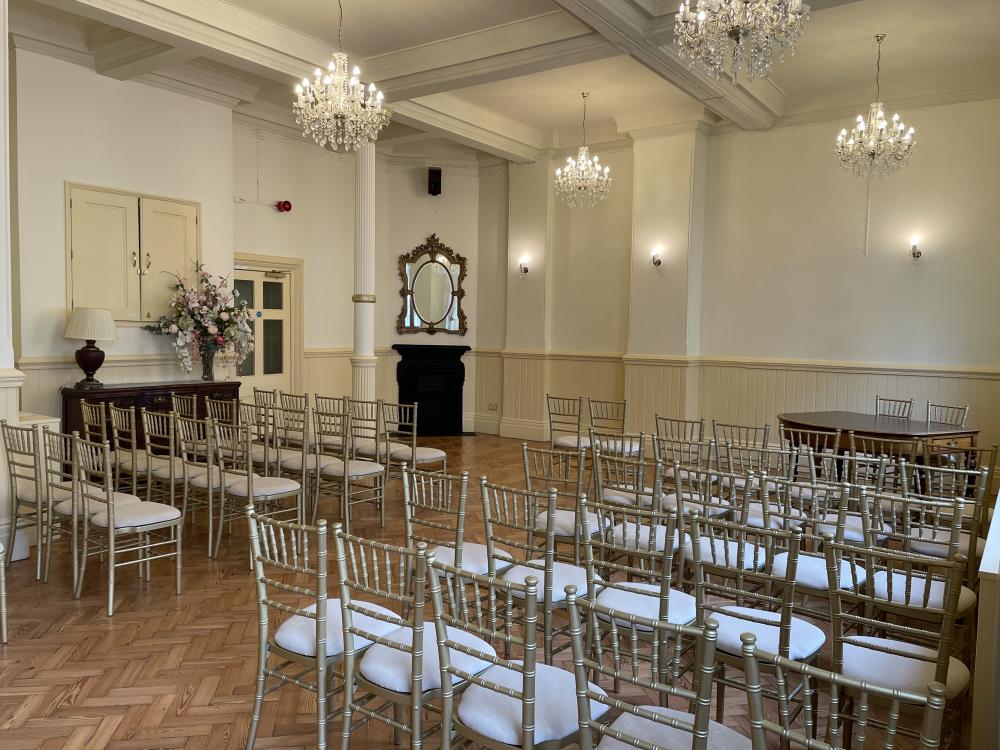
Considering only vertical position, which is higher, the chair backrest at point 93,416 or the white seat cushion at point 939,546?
the chair backrest at point 93,416

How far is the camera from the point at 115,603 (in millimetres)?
4082

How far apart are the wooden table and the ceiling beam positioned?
10.1 feet

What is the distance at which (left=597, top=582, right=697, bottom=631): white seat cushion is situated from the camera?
2742 mm

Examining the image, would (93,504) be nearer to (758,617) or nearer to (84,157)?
(758,617)

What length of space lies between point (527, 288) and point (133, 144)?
5.11m

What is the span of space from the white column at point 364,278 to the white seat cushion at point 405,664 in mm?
5922

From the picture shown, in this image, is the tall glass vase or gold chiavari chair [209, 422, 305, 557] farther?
the tall glass vase

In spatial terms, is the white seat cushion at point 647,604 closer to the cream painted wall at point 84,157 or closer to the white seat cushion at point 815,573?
the white seat cushion at point 815,573

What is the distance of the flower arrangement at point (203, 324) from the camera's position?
7.49 m

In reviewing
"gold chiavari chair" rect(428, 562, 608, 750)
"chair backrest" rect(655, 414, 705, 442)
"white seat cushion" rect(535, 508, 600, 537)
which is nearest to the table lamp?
"white seat cushion" rect(535, 508, 600, 537)

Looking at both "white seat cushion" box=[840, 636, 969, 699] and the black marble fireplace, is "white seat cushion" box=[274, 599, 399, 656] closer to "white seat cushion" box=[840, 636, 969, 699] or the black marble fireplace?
"white seat cushion" box=[840, 636, 969, 699]

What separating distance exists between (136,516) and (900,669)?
143 inches

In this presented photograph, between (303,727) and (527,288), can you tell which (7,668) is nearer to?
(303,727)

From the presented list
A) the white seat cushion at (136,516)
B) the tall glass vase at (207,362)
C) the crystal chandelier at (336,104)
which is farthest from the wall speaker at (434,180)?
the white seat cushion at (136,516)
